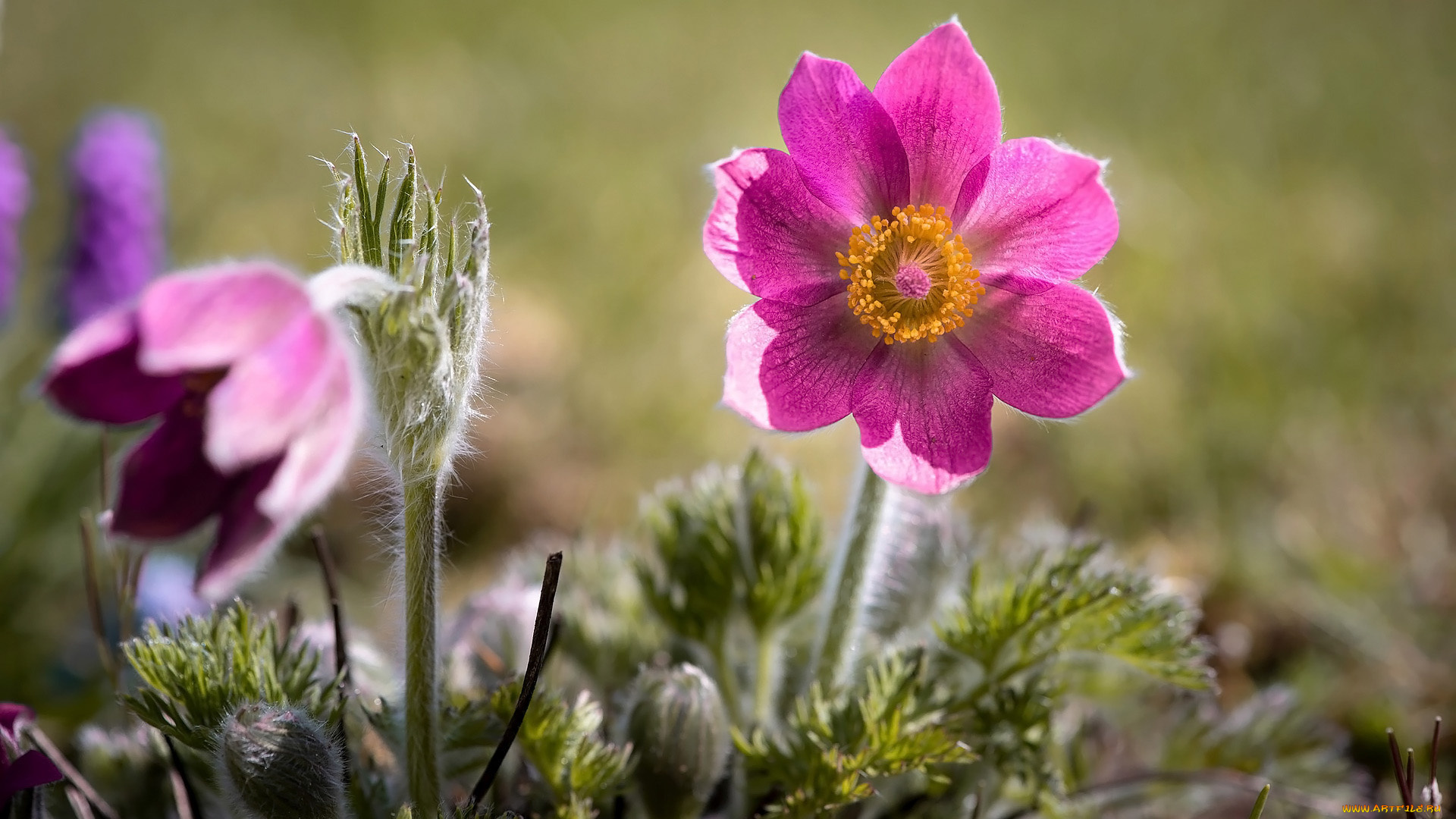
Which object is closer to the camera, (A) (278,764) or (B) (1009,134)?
(A) (278,764)

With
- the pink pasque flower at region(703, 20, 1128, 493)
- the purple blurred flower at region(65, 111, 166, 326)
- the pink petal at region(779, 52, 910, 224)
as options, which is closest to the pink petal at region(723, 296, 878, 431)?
the pink pasque flower at region(703, 20, 1128, 493)

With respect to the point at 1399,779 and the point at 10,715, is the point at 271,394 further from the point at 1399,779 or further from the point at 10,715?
the point at 1399,779

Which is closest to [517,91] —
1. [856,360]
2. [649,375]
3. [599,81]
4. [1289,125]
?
[599,81]

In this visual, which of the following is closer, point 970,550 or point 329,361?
point 329,361

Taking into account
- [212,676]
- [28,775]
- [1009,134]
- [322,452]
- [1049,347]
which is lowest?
[28,775]

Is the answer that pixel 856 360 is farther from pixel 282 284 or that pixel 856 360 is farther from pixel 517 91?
pixel 517 91

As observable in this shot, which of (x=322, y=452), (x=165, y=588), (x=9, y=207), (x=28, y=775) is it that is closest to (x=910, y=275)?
(x=322, y=452)
